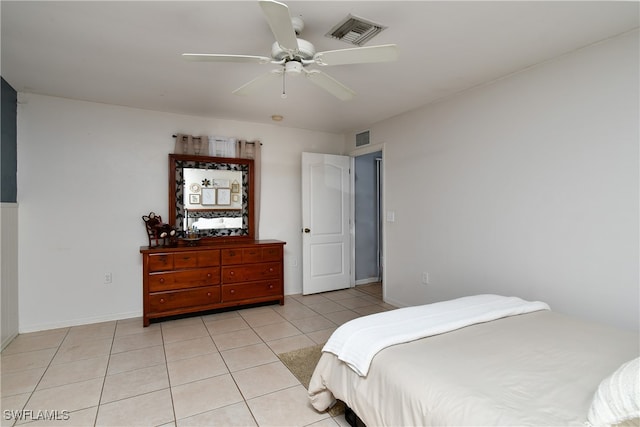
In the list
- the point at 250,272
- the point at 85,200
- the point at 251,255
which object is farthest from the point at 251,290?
the point at 85,200

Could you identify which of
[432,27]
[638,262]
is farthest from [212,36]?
[638,262]

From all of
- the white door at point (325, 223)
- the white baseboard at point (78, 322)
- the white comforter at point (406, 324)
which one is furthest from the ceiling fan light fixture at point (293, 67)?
the white baseboard at point (78, 322)

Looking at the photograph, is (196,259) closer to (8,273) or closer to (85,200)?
(85,200)

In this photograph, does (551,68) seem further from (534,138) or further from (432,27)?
(432,27)

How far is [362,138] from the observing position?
4.82 m

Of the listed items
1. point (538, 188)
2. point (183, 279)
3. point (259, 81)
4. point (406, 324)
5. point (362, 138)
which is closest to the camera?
point (406, 324)

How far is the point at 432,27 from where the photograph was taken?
216 centimetres

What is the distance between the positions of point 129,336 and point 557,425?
3.51 m

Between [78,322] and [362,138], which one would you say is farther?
[362,138]

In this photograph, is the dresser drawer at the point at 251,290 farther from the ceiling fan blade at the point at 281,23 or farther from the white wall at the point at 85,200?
the ceiling fan blade at the point at 281,23

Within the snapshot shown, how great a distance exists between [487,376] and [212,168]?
3.77 m

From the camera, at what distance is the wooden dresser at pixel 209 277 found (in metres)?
3.52

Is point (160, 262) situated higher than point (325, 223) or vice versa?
point (325, 223)

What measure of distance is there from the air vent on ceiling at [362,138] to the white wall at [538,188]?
891 millimetres
